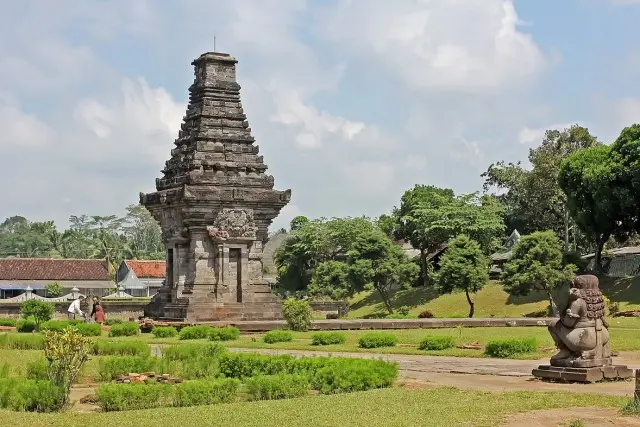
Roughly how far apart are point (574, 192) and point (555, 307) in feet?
27.8

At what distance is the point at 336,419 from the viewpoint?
12.8 meters

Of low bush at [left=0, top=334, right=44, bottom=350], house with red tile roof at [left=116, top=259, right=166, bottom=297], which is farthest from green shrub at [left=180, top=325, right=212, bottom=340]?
house with red tile roof at [left=116, top=259, right=166, bottom=297]

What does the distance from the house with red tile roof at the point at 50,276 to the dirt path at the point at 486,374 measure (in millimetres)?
58686

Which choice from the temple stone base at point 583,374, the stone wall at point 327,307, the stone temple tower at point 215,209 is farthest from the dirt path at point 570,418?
the stone wall at point 327,307

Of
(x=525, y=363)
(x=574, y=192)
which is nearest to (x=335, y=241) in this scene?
(x=574, y=192)

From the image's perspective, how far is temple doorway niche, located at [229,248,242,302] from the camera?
37.6 metres

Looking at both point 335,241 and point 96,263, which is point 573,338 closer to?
point 335,241

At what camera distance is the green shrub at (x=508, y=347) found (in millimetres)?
22562

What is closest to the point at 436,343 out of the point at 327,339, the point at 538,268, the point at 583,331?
the point at 327,339

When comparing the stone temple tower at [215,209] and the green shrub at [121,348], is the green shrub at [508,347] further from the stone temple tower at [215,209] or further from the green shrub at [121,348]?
the stone temple tower at [215,209]

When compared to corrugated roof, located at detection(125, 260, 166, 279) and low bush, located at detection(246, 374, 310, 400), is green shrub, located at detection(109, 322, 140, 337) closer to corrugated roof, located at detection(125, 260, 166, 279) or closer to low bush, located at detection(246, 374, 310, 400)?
low bush, located at detection(246, 374, 310, 400)

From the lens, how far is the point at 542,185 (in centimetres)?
6675

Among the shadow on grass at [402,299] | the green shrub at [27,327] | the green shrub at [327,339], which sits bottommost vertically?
the green shrub at [327,339]

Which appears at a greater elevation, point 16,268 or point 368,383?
point 16,268
